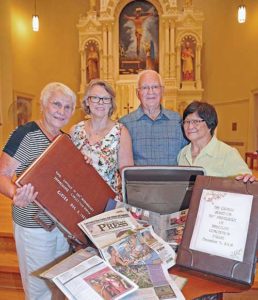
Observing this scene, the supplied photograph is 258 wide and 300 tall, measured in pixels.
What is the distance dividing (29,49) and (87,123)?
7695 millimetres

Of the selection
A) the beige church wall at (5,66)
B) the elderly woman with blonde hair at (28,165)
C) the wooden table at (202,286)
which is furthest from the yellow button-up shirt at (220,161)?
the beige church wall at (5,66)

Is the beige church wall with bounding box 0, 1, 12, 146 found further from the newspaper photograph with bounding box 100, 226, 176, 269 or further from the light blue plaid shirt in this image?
the newspaper photograph with bounding box 100, 226, 176, 269

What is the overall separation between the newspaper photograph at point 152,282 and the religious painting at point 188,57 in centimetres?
769

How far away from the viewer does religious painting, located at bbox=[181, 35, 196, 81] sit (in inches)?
322

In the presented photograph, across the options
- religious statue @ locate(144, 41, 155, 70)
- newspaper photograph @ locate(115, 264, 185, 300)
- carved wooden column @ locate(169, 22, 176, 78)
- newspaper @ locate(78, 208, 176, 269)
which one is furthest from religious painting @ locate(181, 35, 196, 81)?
newspaper photograph @ locate(115, 264, 185, 300)

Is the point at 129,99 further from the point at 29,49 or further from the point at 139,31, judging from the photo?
the point at 29,49

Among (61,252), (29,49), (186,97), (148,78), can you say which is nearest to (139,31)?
(186,97)

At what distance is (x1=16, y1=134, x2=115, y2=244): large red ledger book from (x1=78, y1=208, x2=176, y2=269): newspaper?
0.26 ft

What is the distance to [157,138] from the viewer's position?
204 cm

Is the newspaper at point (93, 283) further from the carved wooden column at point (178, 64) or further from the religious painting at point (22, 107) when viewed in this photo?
the carved wooden column at point (178, 64)

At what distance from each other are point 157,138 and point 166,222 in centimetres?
91

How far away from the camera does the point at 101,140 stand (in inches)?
66.8

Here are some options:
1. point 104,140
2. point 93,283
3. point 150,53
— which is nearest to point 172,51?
point 150,53

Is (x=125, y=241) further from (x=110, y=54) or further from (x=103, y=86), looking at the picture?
(x=110, y=54)
